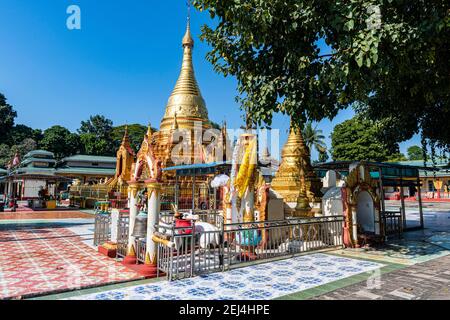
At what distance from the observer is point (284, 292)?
236 inches

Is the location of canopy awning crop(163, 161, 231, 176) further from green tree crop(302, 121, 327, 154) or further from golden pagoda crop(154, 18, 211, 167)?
green tree crop(302, 121, 327, 154)

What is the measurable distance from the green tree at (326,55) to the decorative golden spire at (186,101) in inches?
999

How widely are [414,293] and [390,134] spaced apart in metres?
10.6

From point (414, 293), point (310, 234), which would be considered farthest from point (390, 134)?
point (414, 293)

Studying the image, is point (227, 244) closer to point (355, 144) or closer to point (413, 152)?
point (355, 144)

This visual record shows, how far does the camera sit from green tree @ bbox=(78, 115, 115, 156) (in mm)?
59594

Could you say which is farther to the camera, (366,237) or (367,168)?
(367,168)

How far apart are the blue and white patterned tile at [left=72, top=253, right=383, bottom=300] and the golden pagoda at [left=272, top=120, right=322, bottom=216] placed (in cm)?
613

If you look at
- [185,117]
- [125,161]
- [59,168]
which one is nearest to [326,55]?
[185,117]

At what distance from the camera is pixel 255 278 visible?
697cm

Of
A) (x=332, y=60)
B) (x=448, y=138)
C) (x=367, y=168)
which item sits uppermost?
(x=332, y=60)

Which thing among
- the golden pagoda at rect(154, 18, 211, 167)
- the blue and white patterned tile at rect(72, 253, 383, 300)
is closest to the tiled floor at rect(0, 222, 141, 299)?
the blue and white patterned tile at rect(72, 253, 383, 300)

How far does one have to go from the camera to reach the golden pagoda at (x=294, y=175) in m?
A: 15.5

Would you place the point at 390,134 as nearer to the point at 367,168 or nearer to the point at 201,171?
the point at 367,168
